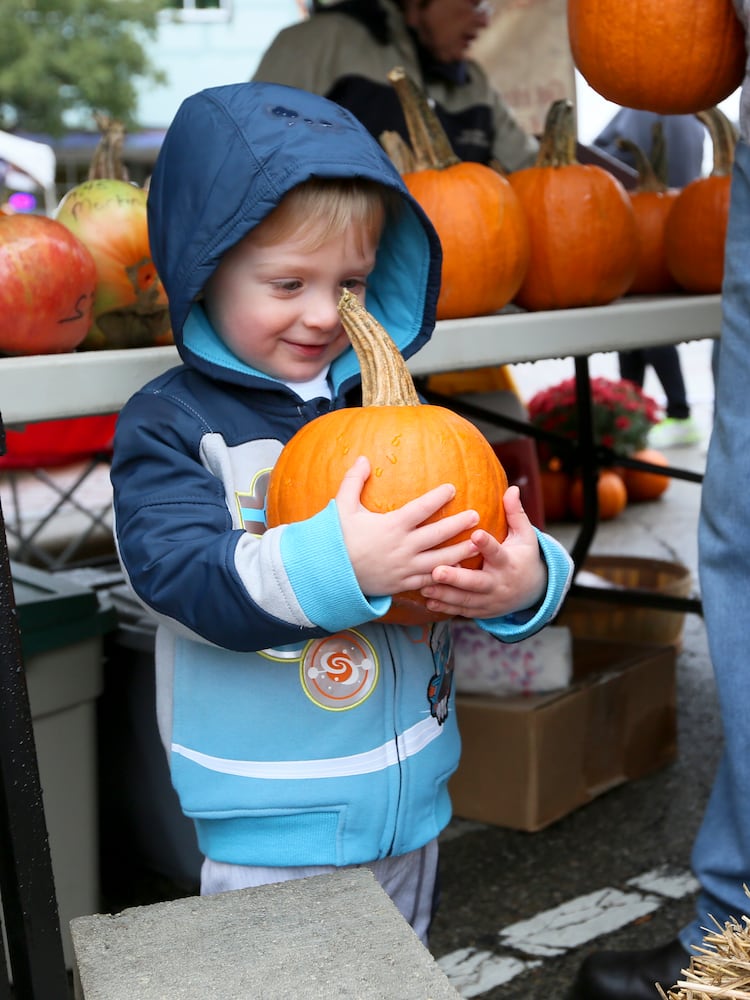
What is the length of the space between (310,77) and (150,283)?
205 cm

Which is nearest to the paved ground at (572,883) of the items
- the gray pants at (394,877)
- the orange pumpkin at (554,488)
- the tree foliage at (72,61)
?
the gray pants at (394,877)

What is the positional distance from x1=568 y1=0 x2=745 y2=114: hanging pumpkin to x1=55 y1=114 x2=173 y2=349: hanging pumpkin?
822mm

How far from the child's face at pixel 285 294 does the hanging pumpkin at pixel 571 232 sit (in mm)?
846

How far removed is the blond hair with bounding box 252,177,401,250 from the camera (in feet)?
4.91

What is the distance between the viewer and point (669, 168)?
20.1 ft

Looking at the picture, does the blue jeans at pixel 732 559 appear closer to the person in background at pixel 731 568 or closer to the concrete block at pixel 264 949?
the person in background at pixel 731 568

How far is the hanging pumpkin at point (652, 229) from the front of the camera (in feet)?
9.04

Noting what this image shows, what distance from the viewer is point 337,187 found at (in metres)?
1.52

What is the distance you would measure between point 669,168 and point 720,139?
3680 mm

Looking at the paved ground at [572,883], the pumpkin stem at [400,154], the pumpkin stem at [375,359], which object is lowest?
the paved ground at [572,883]

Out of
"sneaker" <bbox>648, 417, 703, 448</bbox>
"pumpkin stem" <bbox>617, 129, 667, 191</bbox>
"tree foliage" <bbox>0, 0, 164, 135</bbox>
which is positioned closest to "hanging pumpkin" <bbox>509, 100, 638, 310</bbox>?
"pumpkin stem" <bbox>617, 129, 667, 191</bbox>

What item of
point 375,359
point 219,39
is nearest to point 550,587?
point 375,359

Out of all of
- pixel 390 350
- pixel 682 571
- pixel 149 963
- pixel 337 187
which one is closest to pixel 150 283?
pixel 337 187

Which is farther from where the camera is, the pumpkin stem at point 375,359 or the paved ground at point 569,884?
the paved ground at point 569,884
